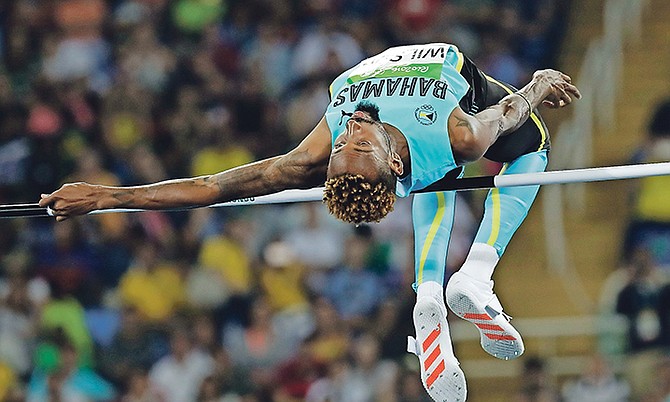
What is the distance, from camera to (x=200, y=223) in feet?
40.1

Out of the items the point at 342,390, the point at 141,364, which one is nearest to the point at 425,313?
the point at 342,390

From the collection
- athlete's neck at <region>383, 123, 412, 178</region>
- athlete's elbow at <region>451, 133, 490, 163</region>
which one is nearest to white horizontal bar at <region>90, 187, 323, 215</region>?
athlete's neck at <region>383, 123, 412, 178</region>

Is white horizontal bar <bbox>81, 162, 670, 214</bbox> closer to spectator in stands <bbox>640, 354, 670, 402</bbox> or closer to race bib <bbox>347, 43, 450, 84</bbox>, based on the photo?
race bib <bbox>347, 43, 450, 84</bbox>

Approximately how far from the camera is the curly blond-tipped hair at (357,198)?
6418 millimetres

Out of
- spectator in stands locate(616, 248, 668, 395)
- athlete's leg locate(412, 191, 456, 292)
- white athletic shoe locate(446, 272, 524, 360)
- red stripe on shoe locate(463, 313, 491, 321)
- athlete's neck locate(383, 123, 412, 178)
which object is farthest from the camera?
spectator in stands locate(616, 248, 668, 395)

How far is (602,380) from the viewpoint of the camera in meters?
11.1

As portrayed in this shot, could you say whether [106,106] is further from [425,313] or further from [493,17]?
[425,313]

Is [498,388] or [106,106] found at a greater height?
[106,106]

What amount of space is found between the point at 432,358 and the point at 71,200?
197 cm

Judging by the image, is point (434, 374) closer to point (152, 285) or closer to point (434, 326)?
point (434, 326)

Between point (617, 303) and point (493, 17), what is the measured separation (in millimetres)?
3538

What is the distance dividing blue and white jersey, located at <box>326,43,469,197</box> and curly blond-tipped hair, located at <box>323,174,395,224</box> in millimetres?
286

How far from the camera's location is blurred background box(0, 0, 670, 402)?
11359 mm

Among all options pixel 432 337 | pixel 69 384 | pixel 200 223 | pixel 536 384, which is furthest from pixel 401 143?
pixel 200 223
